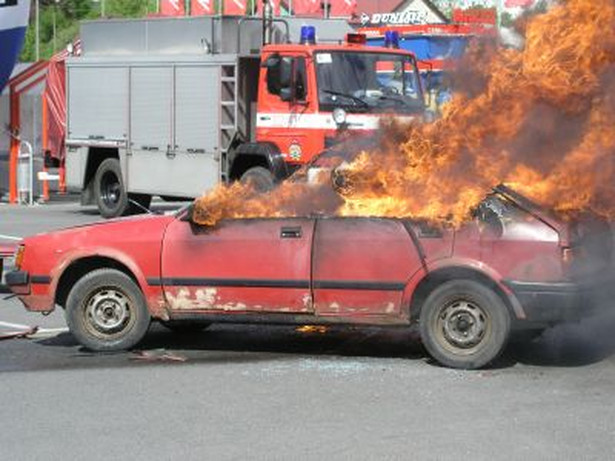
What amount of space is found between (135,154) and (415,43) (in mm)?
7344

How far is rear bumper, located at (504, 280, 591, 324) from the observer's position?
24.4 ft

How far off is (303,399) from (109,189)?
546 inches

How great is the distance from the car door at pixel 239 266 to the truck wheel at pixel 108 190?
1167cm

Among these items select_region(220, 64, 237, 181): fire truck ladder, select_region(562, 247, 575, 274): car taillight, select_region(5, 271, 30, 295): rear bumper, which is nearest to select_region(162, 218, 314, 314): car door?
select_region(5, 271, 30, 295): rear bumper

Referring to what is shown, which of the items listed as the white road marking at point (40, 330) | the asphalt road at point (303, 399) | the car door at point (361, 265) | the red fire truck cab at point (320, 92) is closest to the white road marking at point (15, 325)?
the white road marking at point (40, 330)

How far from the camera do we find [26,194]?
23.3 m

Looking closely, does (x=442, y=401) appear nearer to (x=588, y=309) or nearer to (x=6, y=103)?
(x=588, y=309)

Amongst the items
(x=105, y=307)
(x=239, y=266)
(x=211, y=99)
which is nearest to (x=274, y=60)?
(x=211, y=99)

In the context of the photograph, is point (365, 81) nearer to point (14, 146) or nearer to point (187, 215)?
point (187, 215)

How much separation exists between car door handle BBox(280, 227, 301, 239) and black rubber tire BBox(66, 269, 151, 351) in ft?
4.16

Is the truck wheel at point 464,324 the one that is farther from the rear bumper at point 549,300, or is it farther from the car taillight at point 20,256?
the car taillight at point 20,256

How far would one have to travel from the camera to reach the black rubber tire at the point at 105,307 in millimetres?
8414

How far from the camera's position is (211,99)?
17.4 meters

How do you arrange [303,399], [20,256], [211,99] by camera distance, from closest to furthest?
[303,399] < [20,256] < [211,99]
